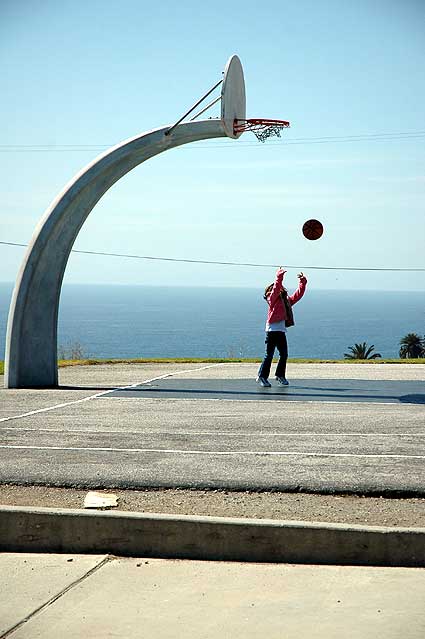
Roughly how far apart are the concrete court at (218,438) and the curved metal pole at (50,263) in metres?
0.73

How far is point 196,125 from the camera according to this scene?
17.1m

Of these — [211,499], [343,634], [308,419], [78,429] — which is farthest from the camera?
[308,419]

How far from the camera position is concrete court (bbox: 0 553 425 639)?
4867mm

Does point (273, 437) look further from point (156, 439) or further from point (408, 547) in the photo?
point (408, 547)

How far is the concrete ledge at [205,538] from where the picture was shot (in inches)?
229

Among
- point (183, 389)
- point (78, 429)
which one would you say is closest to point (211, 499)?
point (78, 429)

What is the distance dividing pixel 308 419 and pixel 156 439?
232 centimetres

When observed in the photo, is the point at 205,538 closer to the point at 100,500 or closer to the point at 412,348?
the point at 100,500

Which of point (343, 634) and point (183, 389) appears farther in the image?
point (183, 389)

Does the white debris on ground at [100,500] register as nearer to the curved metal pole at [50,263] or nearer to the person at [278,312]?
the person at [278,312]

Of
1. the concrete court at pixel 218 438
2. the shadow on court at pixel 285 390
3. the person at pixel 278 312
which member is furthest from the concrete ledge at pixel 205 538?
the person at pixel 278 312

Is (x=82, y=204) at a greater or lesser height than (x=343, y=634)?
greater

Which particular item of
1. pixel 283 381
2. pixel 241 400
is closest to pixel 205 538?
pixel 241 400

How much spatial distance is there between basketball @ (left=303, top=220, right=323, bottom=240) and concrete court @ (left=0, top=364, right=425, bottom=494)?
2793 millimetres
